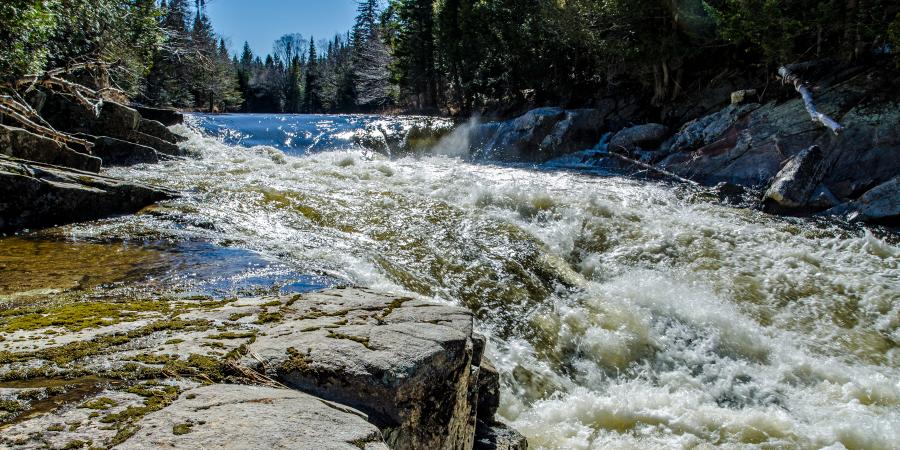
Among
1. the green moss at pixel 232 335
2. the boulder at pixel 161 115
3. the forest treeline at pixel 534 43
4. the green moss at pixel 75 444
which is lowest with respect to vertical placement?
the green moss at pixel 232 335

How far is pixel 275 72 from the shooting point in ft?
303

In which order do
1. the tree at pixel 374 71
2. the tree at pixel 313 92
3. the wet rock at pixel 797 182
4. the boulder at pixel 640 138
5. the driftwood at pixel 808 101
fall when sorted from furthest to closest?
the tree at pixel 313 92, the tree at pixel 374 71, the boulder at pixel 640 138, the driftwood at pixel 808 101, the wet rock at pixel 797 182

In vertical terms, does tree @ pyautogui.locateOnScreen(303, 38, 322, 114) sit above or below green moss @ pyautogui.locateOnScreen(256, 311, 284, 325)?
Result: above

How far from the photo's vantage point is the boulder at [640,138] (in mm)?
16156

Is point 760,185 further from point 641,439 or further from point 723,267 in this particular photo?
point 641,439

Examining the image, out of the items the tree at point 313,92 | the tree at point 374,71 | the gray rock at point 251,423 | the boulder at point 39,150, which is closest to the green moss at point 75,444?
the gray rock at point 251,423

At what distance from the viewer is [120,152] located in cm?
1098

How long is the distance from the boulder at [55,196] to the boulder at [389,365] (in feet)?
16.4

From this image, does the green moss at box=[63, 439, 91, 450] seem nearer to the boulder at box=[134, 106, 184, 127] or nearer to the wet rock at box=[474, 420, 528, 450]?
the wet rock at box=[474, 420, 528, 450]

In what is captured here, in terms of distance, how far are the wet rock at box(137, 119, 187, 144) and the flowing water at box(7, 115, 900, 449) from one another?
3994mm

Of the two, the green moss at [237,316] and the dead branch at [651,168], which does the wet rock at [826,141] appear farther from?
the green moss at [237,316]

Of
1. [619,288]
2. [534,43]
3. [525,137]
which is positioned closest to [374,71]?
[534,43]

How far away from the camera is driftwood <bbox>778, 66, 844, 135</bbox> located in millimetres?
10219

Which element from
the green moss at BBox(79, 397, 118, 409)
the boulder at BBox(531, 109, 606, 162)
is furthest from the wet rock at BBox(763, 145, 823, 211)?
the green moss at BBox(79, 397, 118, 409)
